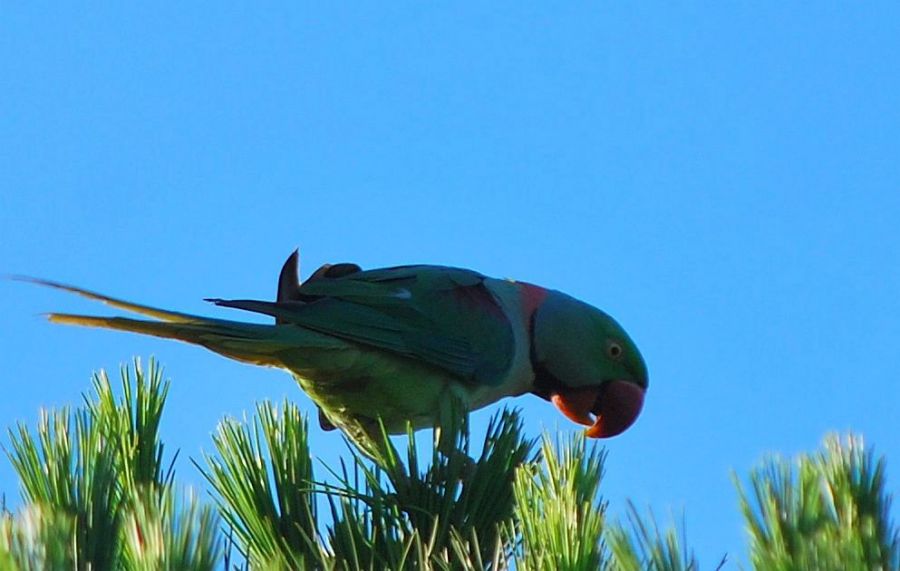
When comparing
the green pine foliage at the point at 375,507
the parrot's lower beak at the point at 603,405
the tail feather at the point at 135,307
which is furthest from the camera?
the parrot's lower beak at the point at 603,405

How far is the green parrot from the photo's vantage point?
3816 millimetres

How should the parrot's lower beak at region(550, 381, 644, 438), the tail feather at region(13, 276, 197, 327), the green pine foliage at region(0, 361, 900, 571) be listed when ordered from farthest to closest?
1. the parrot's lower beak at region(550, 381, 644, 438)
2. the tail feather at region(13, 276, 197, 327)
3. the green pine foliage at region(0, 361, 900, 571)

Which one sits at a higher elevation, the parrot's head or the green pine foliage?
the parrot's head

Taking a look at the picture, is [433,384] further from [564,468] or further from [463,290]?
[564,468]

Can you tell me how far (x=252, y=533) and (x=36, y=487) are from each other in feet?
1.87

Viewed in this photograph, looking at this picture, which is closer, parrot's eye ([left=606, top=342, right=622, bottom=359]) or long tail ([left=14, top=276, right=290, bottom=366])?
long tail ([left=14, top=276, right=290, bottom=366])

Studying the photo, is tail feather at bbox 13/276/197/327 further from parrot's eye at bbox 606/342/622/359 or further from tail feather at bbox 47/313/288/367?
parrot's eye at bbox 606/342/622/359

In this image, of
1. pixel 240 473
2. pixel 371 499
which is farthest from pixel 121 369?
pixel 371 499

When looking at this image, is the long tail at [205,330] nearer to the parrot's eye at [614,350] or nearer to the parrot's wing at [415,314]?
the parrot's wing at [415,314]

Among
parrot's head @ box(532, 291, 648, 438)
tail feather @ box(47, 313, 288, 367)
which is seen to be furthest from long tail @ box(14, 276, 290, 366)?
parrot's head @ box(532, 291, 648, 438)

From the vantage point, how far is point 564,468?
2.20 m

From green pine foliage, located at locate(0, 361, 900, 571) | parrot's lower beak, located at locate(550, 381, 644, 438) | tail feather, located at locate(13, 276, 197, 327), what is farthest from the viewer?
parrot's lower beak, located at locate(550, 381, 644, 438)

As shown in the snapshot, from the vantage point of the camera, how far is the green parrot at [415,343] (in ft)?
12.5

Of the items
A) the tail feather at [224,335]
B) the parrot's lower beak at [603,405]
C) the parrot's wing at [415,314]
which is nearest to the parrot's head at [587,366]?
the parrot's lower beak at [603,405]
